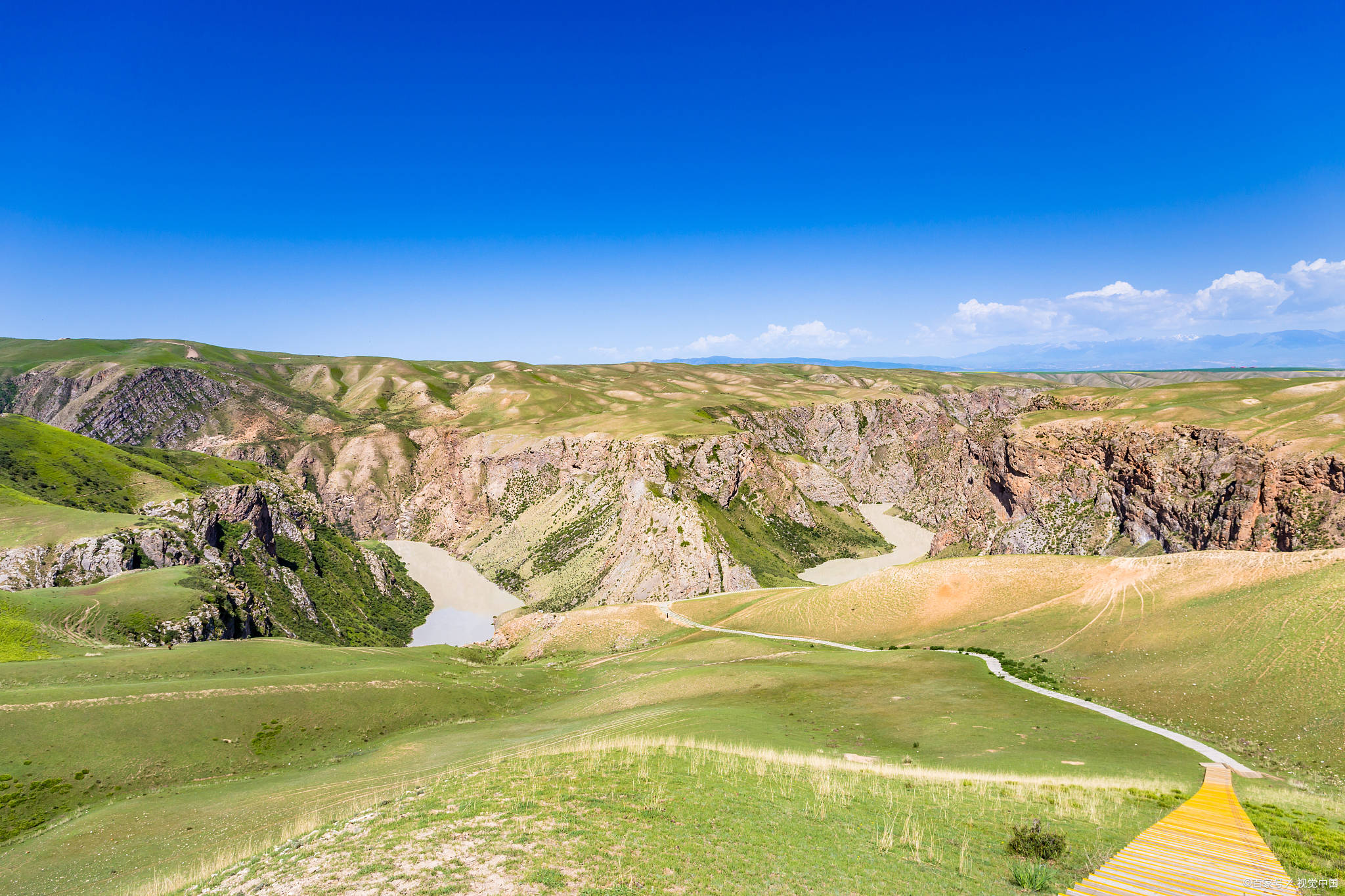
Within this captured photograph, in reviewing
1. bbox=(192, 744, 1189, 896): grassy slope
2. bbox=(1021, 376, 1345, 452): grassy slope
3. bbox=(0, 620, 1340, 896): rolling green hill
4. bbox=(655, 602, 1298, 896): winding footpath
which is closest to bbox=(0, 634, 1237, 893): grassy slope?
bbox=(0, 620, 1340, 896): rolling green hill

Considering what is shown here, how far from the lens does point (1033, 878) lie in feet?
41.7

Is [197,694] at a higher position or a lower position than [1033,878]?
lower

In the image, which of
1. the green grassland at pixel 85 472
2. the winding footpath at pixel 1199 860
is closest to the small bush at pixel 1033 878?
the winding footpath at pixel 1199 860

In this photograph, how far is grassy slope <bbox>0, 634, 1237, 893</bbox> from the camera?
70.9 feet

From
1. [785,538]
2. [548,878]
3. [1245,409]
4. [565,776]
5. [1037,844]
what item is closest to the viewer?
[548,878]

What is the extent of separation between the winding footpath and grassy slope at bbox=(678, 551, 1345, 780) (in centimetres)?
1162

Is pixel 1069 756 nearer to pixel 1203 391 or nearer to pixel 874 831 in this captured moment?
pixel 874 831

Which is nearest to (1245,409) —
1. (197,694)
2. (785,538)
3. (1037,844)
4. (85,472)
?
→ (785,538)

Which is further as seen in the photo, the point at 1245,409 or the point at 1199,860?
the point at 1245,409

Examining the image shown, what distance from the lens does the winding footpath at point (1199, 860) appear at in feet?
38.9

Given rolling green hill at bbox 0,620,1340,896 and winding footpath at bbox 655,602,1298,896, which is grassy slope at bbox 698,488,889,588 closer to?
rolling green hill at bbox 0,620,1340,896

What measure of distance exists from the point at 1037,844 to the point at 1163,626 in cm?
3865

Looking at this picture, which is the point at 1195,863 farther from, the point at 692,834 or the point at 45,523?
the point at 45,523

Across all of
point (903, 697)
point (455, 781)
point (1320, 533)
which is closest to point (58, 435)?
point (455, 781)
